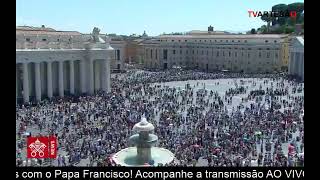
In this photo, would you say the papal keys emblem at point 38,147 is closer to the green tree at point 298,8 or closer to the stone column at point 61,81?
the stone column at point 61,81

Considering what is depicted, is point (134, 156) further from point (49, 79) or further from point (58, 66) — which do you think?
point (58, 66)

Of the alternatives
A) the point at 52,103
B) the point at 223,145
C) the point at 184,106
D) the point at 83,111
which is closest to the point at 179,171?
the point at 223,145

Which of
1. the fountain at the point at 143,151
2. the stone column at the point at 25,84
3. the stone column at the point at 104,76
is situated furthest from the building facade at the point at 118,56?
the fountain at the point at 143,151

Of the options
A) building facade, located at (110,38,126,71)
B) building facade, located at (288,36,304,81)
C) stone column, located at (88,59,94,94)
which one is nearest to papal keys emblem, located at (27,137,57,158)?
stone column, located at (88,59,94,94)

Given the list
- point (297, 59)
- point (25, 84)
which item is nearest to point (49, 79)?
point (25, 84)
